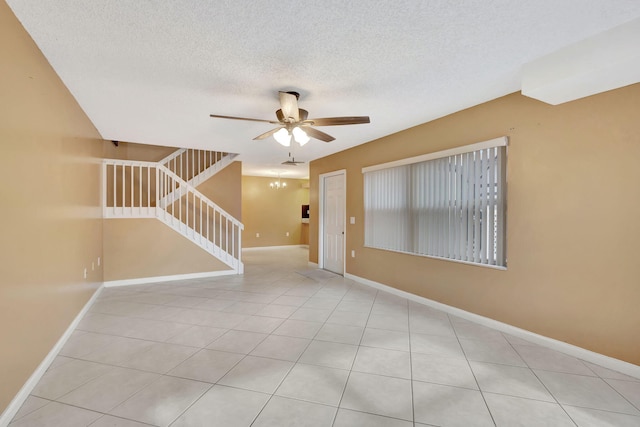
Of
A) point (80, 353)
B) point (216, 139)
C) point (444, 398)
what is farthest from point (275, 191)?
point (444, 398)

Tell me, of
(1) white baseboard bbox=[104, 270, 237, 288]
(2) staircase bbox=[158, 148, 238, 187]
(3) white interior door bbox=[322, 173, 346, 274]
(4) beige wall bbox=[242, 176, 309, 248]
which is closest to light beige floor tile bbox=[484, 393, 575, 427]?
(3) white interior door bbox=[322, 173, 346, 274]

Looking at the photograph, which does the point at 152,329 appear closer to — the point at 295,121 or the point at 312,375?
the point at 312,375

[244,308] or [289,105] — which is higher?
[289,105]

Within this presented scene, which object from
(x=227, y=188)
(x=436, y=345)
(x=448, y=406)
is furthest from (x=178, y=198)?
(x=448, y=406)

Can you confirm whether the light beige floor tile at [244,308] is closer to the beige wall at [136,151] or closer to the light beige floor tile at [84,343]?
the light beige floor tile at [84,343]

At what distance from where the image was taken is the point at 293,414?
1759 millimetres

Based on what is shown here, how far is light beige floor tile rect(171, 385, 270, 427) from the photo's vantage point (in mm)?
1676

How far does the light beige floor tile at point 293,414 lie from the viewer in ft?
5.51

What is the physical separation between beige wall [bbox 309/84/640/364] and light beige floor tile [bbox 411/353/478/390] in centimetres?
104

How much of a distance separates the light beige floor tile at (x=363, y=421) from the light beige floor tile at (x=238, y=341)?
1127mm

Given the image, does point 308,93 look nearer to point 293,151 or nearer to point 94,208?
point 293,151

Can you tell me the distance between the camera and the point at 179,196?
18.7 ft

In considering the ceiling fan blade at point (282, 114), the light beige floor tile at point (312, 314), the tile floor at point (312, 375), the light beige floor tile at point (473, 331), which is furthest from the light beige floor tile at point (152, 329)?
the light beige floor tile at point (473, 331)

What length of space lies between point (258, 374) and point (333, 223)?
409cm
